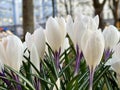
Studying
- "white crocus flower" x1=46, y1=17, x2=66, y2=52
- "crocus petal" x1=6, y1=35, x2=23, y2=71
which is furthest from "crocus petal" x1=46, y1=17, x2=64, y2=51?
"crocus petal" x1=6, y1=35, x2=23, y2=71

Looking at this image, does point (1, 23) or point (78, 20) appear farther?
point (1, 23)

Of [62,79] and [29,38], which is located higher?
[29,38]

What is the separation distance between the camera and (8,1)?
1338cm

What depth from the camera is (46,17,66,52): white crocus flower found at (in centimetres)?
89

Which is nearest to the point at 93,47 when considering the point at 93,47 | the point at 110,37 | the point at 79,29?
the point at 93,47

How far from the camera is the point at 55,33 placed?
892 mm

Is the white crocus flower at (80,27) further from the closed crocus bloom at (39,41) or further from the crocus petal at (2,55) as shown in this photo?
the crocus petal at (2,55)

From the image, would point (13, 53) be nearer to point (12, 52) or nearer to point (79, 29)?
point (12, 52)

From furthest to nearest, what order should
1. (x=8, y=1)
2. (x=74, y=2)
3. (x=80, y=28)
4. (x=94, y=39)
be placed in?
1. (x=74, y=2)
2. (x=8, y=1)
3. (x=80, y=28)
4. (x=94, y=39)

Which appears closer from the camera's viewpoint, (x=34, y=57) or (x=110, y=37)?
(x=34, y=57)

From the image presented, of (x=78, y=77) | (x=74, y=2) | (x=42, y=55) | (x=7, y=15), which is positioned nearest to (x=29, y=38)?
(x=42, y=55)

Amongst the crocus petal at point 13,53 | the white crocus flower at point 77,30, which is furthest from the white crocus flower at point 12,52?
the white crocus flower at point 77,30

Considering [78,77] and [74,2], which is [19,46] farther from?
[74,2]

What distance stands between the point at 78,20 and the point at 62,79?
18cm
